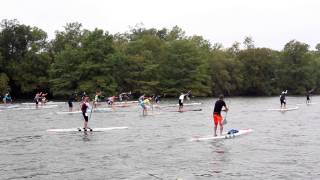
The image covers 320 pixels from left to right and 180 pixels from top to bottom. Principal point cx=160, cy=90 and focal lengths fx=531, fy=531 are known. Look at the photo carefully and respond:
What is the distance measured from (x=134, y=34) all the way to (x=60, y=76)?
50.9 m

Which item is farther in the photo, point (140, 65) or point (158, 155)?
point (140, 65)

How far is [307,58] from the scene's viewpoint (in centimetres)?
14675

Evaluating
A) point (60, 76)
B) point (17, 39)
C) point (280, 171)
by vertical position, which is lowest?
point (280, 171)

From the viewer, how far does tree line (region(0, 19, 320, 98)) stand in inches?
4109

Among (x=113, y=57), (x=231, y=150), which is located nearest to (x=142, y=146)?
(x=231, y=150)

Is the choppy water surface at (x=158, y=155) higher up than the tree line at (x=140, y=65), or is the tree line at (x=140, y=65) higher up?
the tree line at (x=140, y=65)

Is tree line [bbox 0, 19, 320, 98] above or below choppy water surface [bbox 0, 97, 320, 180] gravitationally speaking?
above

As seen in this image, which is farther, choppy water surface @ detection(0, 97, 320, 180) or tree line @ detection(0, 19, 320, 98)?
tree line @ detection(0, 19, 320, 98)

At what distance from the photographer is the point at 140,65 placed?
374 feet

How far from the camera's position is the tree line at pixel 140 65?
104375 mm

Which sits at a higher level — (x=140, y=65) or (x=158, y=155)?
(x=140, y=65)

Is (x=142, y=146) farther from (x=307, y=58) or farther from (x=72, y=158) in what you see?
(x=307, y=58)

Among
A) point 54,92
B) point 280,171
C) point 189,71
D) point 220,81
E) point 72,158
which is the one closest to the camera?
point 280,171

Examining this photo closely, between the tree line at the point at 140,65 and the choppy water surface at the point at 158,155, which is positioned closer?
the choppy water surface at the point at 158,155
